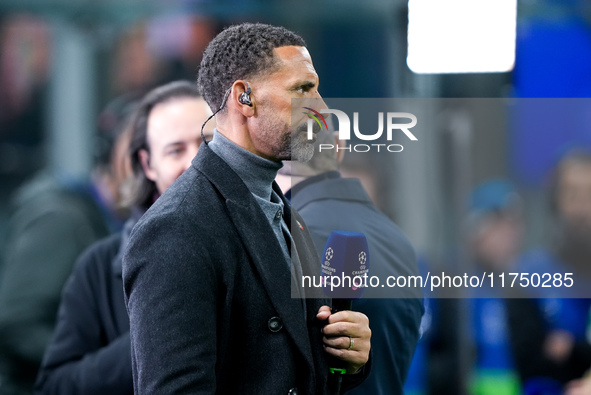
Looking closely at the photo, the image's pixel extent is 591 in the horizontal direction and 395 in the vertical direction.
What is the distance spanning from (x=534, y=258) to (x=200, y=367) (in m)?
1.68

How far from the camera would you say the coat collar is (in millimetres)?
1651

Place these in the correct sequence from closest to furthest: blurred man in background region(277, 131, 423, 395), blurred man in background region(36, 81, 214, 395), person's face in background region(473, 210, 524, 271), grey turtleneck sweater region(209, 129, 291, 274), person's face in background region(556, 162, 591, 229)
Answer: grey turtleneck sweater region(209, 129, 291, 274)
blurred man in background region(277, 131, 423, 395)
blurred man in background region(36, 81, 214, 395)
person's face in background region(473, 210, 524, 271)
person's face in background region(556, 162, 591, 229)

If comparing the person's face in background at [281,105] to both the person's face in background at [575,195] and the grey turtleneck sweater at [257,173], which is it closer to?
the grey turtleneck sweater at [257,173]

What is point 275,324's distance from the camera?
1642 millimetres

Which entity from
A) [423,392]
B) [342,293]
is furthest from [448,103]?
[342,293]

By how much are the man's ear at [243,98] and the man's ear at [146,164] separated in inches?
36.5

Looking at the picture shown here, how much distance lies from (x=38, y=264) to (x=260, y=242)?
1.66 metres

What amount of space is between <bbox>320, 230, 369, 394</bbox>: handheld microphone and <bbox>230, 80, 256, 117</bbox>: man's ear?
1.23 feet

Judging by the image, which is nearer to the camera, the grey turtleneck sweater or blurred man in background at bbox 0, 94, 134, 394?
the grey turtleneck sweater

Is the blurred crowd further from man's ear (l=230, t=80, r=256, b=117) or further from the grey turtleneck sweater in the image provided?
man's ear (l=230, t=80, r=256, b=117)

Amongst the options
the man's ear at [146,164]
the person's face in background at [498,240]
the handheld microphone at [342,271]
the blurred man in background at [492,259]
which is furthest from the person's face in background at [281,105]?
the blurred man in background at [492,259]

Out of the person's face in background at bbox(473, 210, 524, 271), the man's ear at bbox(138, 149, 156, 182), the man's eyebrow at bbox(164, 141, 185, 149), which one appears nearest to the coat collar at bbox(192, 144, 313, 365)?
the man's eyebrow at bbox(164, 141, 185, 149)

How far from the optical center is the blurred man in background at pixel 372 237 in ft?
6.69

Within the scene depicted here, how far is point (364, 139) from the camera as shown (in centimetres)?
200
